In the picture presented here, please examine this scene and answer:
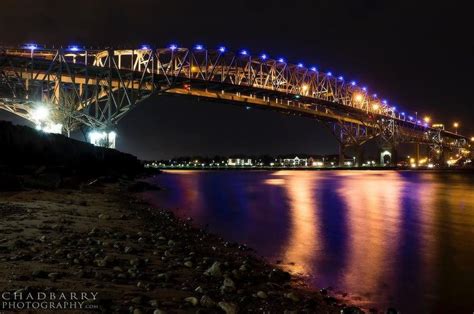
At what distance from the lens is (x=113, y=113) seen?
53438 millimetres

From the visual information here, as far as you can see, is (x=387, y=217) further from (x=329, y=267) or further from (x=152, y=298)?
(x=152, y=298)

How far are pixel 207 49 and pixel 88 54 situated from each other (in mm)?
21383

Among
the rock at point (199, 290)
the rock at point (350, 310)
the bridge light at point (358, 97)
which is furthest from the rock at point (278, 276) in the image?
the bridge light at point (358, 97)

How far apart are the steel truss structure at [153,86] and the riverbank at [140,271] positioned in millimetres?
42959

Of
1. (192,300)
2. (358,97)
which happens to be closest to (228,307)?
(192,300)

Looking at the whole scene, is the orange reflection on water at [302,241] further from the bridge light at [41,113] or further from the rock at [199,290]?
the bridge light at [41,113]

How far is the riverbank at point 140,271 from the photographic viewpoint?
5621mm

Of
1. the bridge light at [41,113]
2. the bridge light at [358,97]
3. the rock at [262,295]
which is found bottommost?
the rock at [262,295]

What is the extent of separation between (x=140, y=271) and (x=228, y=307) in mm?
1983

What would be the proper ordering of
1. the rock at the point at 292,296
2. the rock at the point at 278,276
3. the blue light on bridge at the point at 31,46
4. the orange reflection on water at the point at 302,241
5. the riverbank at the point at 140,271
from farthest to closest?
the blue light on bridge at the point at 31,46 → the orange reflection on water at the point at 302,241 → the rock at the point at 278,276 → the rock at the point at 292,296 → the riverbank at the point at 140,271

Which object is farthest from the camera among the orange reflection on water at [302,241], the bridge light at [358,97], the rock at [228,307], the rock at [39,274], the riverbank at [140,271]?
the bridge light at [358,97]

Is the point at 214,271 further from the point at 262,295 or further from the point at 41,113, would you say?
the point at 41,113

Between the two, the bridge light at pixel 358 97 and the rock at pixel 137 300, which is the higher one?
the bridge light at pixel 358 97

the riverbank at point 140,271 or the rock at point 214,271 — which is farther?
the rock at point 214,271
